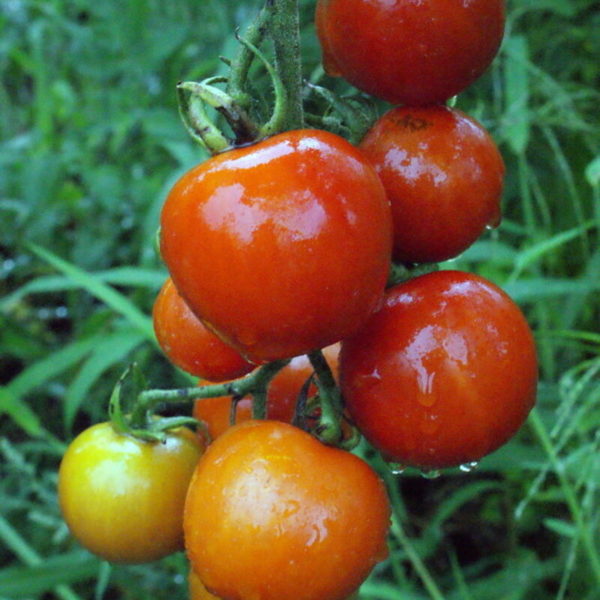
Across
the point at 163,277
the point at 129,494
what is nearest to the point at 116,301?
the point at 163,277

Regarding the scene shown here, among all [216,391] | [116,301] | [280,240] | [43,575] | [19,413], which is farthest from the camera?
[19,413]

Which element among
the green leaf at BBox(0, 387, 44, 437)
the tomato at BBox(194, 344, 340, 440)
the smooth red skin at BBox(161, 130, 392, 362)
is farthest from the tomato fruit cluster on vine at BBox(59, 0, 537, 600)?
the green leaf at BBox(0, 387, 44, 437)

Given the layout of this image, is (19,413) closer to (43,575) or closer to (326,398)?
(43,575)

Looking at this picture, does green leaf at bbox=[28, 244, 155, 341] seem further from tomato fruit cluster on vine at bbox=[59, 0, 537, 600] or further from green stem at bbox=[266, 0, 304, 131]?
green stem at bbox=[266, 0, 304, 131]

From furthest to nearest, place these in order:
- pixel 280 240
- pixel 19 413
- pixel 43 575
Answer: pixel 19 413
pixel 43 575
pixel 280 240

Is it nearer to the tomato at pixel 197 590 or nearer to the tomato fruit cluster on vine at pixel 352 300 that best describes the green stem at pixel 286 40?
the tomato fruit cluster on vine at pixel 352 300

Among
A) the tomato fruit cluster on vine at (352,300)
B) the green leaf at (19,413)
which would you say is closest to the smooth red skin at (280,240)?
the tomato fruit cluster on vine at (352,300)
